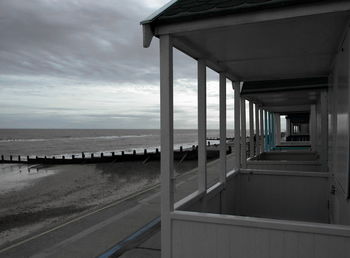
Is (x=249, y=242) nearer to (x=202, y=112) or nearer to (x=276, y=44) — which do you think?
(x=202, y=112)

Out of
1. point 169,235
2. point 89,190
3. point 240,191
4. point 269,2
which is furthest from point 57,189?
point 269,2

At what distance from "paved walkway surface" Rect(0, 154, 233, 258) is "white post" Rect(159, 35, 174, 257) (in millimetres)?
1526

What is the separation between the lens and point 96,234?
6.16 meters

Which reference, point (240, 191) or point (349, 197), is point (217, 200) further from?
point (349, 197)

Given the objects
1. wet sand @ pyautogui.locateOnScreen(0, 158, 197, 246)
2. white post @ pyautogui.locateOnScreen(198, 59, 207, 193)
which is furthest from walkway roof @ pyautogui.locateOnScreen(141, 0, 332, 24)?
Answer: wet sand @ pyautogui.locateOnScreen(0, 158, 197, 246)

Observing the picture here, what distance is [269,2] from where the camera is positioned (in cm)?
298

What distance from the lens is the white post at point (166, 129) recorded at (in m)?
3.59

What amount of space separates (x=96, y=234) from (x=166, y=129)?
3.51 metres

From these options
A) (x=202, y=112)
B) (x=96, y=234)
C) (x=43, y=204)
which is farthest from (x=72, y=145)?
(x=202, y=112)

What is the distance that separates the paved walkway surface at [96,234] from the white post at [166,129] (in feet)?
5.01

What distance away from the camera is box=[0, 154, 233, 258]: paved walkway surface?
17.4ft

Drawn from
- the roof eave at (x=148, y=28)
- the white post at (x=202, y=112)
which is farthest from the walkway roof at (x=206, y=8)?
the white post at (x=202, y=112)

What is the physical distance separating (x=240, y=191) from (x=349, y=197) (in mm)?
3432

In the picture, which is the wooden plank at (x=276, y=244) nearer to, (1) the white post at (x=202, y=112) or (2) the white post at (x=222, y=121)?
(1) the white post at (x=202, y=112)
